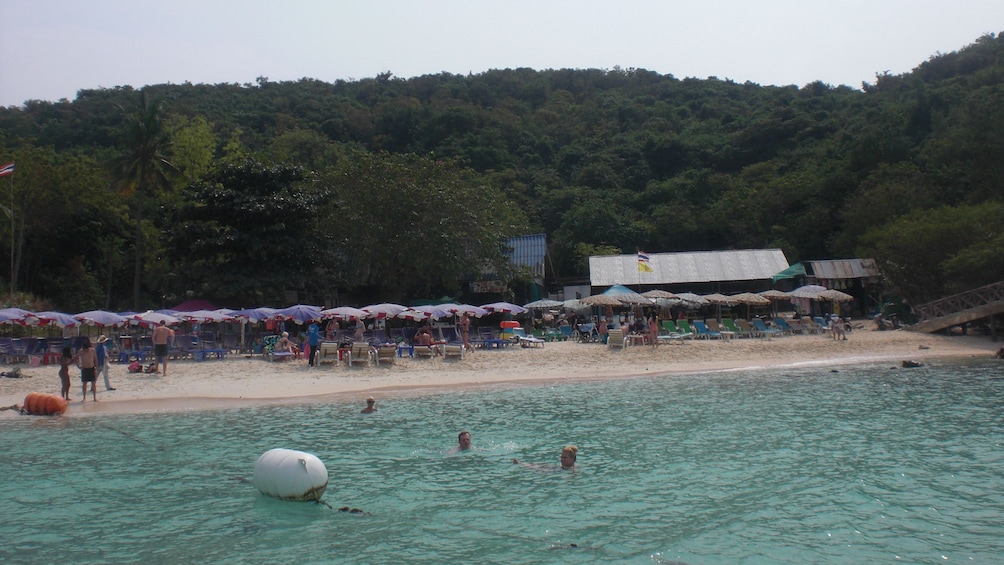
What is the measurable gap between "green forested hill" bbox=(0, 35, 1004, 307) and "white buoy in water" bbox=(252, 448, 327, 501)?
2136 cm

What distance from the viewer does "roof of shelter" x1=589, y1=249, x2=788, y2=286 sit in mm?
34281

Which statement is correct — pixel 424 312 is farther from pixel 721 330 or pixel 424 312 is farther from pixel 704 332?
pixel 721 330

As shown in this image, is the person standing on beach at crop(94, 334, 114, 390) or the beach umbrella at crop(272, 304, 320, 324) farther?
the beach umbrella at crop(272, 304, 320, 324)

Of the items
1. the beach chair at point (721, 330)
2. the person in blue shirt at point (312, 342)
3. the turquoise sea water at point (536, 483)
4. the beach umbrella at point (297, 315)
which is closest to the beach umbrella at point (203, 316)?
the beach umbrella at point (297, 315)

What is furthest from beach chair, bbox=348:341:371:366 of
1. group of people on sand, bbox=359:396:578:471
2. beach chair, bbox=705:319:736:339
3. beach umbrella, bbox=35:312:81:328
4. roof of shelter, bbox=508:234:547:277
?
roof of shelter, bbox=508:234:547:277

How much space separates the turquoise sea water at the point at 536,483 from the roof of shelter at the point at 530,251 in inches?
869

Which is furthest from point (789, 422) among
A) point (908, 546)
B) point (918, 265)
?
point (918, 265)

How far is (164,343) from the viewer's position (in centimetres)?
2048

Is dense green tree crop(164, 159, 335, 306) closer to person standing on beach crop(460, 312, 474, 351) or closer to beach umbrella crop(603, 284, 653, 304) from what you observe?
person standing on beach crop(460, 312, 474, 351)

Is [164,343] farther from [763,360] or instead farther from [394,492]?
[763,360]

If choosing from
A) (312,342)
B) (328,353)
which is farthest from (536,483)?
(312,342)

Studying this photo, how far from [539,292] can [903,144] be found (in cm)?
2400

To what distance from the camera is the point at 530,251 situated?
39.9 m

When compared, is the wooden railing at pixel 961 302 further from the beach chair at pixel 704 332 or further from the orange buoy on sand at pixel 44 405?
the orange buoy on sand at pixel 44 405
